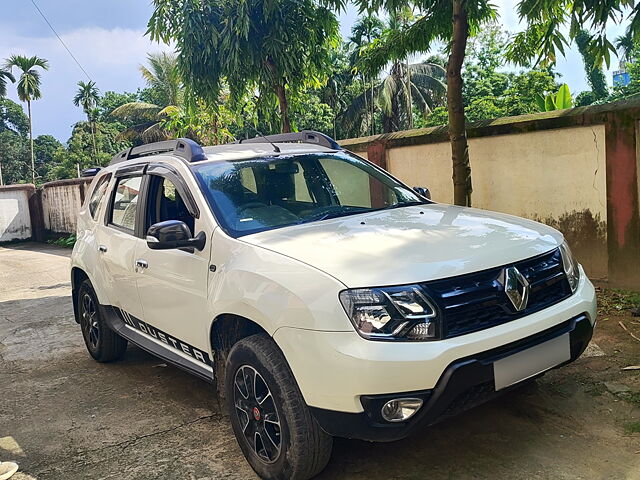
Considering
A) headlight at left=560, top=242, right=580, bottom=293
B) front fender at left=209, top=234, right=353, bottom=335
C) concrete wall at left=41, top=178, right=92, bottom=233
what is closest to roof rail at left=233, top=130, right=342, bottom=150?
front fender at left=209, top=234, right=353, bottom=335

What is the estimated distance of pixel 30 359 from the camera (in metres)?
5.50

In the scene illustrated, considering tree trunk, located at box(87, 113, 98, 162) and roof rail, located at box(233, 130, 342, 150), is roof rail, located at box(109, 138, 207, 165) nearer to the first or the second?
roof rail, located at box(233, 130, 342, 150)

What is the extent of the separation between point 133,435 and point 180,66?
517 cm

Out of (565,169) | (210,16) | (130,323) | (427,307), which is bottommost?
(130,323)

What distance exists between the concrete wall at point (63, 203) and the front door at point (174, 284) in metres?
12.4

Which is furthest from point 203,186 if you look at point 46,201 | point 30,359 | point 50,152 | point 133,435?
point 50,152

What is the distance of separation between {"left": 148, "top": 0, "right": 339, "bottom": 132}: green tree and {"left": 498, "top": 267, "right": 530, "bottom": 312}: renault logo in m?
5.18

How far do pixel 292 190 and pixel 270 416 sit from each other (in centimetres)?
153

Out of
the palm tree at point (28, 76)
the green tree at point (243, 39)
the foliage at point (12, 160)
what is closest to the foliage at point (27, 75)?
the palm tree at point (28, 76)

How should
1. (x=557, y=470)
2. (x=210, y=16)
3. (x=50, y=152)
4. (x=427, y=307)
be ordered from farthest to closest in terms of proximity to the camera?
(x=50, y=152) → (x=210, y=16) → (x=557, y=470) → (x=427, y=307)

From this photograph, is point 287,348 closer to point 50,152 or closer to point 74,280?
point 74,280

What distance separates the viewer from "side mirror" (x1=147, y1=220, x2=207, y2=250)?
3264 mm

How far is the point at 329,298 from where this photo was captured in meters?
2.52

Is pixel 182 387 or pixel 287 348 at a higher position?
pixel 287 348
